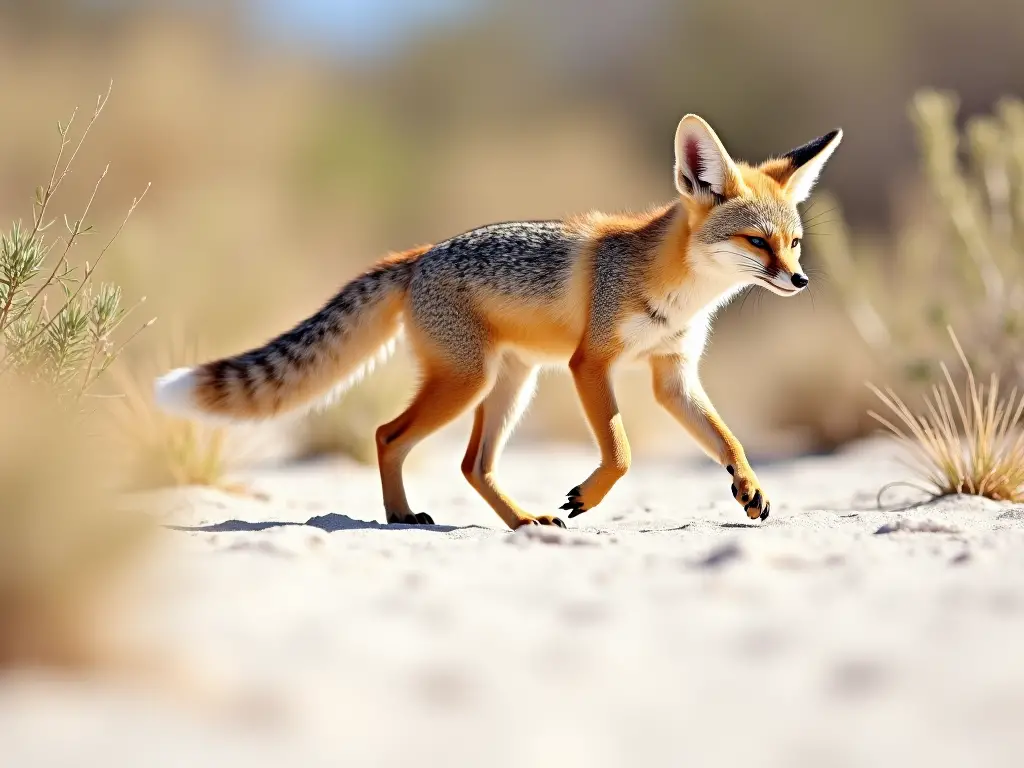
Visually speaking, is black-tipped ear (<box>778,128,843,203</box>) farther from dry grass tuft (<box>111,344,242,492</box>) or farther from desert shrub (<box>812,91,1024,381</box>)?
dry grass tuft (<box>111,344,242,492</box>)

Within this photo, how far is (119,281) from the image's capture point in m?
10.9

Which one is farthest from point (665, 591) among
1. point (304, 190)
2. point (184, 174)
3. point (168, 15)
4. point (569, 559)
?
point (168, 15)

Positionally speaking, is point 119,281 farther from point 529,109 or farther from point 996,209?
point 529,109

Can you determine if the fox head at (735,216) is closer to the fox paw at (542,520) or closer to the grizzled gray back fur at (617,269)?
the grizzled gray back fur at (617,269)

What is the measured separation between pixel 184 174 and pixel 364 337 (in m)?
15.7

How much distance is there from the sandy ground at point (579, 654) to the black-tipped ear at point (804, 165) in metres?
2.05

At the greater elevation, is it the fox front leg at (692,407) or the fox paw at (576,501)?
the fox front leg at (692,407)

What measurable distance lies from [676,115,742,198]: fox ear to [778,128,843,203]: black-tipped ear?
0.41 metres

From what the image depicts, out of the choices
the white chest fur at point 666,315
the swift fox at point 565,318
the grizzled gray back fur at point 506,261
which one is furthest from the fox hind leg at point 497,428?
the white chest fur at point 666,315

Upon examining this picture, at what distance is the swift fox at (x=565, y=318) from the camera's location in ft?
19.2

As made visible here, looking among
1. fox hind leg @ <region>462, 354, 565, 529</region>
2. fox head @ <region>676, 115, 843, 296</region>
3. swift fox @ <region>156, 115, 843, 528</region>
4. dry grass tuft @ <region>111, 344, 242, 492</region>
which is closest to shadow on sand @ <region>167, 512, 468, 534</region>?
swift fox @ <region>156, 115, 843, 528</region>

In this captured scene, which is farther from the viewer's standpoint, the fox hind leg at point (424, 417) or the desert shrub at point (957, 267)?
the desert shrub at point (957, 267)

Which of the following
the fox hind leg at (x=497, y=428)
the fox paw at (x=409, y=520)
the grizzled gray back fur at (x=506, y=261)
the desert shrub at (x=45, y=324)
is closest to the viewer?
the desert shrub at (x=45, y=324)

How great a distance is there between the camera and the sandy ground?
2498 millimetres
